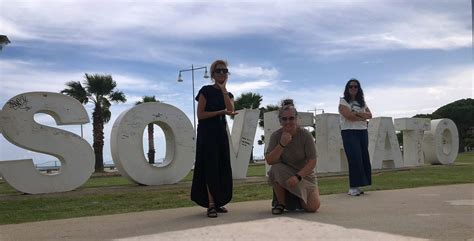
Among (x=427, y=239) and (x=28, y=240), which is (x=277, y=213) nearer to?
(x=427, y=239)

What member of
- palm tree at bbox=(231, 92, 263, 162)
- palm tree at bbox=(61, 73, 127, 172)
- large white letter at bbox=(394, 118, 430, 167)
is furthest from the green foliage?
large white letter at bbox=(394, 118, 430, 167)

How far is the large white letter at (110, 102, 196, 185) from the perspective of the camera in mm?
11602

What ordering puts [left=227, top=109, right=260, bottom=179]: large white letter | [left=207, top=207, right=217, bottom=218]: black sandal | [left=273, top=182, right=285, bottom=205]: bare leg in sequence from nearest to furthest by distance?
[left=207, top=207, right=217, bottom=218]: black sandal < [left=273, top=182, right=285, bottom=205]: bare leg < [left=227, top=109, right=260, bottom=179]: large white letter

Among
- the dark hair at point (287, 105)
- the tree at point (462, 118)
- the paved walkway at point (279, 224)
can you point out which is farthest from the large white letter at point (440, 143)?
the tree at point (462, 118)

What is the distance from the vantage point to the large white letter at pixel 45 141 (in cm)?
1014

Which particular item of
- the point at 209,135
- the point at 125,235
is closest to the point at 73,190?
the point at 209,135

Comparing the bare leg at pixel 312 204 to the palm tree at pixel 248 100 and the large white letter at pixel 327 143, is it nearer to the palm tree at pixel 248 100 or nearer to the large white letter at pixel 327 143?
the large white letter at pixel 327 143

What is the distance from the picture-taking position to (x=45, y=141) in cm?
1052

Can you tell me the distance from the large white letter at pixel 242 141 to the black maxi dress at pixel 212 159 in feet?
25.7

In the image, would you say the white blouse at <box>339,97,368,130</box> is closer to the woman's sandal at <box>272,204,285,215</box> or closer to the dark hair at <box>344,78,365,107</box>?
the dark hair at <box>344,78,365,107</box>

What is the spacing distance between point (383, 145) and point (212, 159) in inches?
533

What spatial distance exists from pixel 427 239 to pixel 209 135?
275 cm

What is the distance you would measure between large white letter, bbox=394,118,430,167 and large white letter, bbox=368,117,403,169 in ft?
5.14

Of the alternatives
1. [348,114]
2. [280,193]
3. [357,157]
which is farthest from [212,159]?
[357,157]
